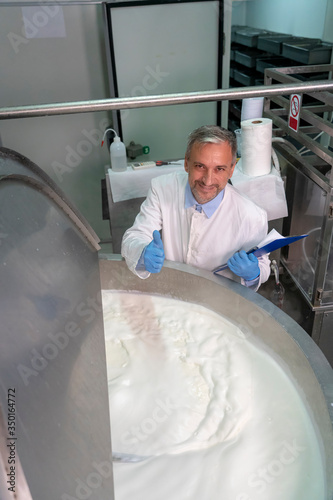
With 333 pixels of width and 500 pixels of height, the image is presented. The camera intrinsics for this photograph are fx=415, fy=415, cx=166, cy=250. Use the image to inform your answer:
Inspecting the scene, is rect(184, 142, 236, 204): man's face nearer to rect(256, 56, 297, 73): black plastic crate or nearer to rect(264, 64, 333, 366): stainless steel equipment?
rect(264, 64, 333, 366): stainless steel equipment

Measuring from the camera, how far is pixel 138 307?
5.80 ft

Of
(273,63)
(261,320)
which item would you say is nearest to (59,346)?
(261,320)

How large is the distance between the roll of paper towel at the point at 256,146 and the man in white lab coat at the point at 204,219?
45 cm

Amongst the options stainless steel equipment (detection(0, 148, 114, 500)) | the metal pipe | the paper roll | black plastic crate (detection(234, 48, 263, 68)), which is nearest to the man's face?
the metal pipe

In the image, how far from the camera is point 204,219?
185 cm

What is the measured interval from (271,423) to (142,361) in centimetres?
50

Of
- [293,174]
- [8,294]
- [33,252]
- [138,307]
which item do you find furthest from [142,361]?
[293,174]

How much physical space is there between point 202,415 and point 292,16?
206 inches

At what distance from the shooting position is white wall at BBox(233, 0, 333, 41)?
4.16m

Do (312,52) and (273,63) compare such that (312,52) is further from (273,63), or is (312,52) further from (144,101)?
(144,101)

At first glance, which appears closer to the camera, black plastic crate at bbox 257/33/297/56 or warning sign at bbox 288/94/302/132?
warning sign at bbox 288/94/302/132

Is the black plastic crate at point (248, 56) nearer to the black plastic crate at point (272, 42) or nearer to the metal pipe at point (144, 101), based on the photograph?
the black plastic crate at point (272, 42)

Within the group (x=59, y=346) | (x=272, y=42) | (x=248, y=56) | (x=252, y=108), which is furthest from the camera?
(x=248, y=56)

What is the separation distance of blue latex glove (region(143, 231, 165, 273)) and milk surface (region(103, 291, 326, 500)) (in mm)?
246
